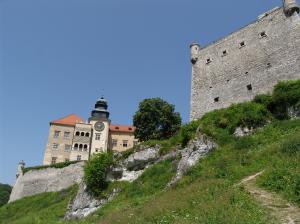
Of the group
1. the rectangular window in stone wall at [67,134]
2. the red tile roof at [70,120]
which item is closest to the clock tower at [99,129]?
the red tile roof at [70,120]

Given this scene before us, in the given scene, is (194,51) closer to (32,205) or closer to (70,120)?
(32,205)

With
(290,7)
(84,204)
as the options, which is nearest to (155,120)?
(84,204)

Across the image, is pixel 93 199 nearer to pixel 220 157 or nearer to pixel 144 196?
pixel 144 196

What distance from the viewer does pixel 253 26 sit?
96.8ft

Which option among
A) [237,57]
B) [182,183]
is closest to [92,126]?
[237,57]

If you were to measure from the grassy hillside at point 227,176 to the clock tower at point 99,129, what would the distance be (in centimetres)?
3031

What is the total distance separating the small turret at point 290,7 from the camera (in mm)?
26562

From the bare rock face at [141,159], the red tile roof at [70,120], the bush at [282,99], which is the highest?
the red tile roof at [70,120]

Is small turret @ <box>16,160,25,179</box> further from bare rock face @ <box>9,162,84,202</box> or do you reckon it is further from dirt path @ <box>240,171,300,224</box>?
dirt path @ <box>240,171,300,224</box>

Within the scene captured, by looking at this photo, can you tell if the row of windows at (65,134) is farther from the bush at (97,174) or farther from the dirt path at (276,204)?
the dirt path at (276,204)

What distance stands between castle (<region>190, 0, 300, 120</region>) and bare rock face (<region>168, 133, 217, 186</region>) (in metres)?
8.28

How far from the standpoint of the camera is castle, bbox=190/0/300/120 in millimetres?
26047

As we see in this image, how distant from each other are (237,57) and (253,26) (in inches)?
121

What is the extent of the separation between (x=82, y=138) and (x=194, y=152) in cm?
4278
